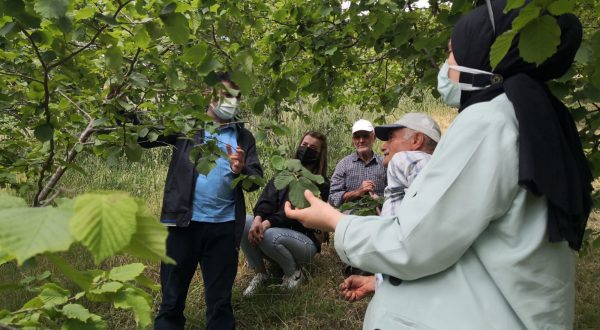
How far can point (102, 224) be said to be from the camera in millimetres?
623

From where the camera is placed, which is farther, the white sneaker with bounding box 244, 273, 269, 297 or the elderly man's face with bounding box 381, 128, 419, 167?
the white sneaker with bounding box 244, 273, 269, 297

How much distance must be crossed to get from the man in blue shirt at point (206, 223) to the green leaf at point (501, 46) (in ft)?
6.82

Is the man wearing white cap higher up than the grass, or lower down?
higher up

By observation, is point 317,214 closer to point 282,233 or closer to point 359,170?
point 282,233

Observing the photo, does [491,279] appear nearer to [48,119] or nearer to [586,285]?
[48,119]

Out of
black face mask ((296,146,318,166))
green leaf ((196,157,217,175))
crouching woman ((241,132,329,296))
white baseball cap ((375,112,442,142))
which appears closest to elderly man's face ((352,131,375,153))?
crouching woman ((241,132,329,296))

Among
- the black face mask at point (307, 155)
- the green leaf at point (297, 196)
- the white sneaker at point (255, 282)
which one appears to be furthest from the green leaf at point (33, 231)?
the white sneaker at point (255, 282)

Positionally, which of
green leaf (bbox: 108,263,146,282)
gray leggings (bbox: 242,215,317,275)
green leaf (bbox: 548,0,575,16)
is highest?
green leaf (bbox: 548,0,575,16)

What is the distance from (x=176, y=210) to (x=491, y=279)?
2320 millimetres

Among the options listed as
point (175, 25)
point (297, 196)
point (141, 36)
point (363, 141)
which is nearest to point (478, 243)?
point (297, 196)

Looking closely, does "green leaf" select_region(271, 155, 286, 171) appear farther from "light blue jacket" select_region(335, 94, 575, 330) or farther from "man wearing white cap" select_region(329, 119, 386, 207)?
"man wearing white cap" select_region(329, 119, 386, 207)

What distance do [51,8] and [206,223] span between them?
200cm

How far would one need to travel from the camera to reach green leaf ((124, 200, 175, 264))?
0.67 metres

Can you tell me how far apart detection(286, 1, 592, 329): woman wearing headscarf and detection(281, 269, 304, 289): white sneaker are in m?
3.18
